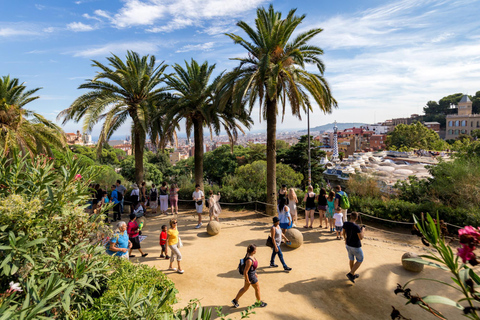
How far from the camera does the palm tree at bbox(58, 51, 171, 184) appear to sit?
12828 millimetres

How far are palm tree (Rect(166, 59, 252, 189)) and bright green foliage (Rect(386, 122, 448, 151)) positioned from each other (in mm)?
57653

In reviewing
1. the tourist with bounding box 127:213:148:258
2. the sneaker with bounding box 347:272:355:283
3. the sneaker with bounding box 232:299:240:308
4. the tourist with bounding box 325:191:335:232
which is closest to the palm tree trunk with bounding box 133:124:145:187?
the tourist with bounding box 127:213:148:258

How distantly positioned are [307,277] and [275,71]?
730 cm

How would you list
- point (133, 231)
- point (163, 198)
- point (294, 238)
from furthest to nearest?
point (163, 198), point (294, 238), point (133, 231)

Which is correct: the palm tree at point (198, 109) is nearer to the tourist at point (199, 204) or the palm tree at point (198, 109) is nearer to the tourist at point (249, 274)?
the tourist at point (199, 204)

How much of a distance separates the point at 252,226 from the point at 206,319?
793 centimetres

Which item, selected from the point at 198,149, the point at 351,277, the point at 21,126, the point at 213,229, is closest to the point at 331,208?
the point at 351,277

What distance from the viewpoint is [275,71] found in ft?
34.1

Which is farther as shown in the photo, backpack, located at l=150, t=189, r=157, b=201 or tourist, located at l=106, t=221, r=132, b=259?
backpack, located at l=150, t=189, r=157, b=201

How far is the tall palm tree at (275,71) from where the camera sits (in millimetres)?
10977

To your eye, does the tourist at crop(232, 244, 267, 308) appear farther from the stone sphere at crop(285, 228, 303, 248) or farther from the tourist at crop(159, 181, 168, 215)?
the tourist at crop(159, 181, 168, 215)

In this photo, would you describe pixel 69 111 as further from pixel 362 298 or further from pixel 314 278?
pixel 362 298

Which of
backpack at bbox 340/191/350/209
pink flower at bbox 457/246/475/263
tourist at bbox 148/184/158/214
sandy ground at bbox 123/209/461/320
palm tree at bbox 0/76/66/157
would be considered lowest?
sandy ground at bbox 123/209/461/320

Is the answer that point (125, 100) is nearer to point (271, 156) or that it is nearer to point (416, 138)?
point (271, 156)
